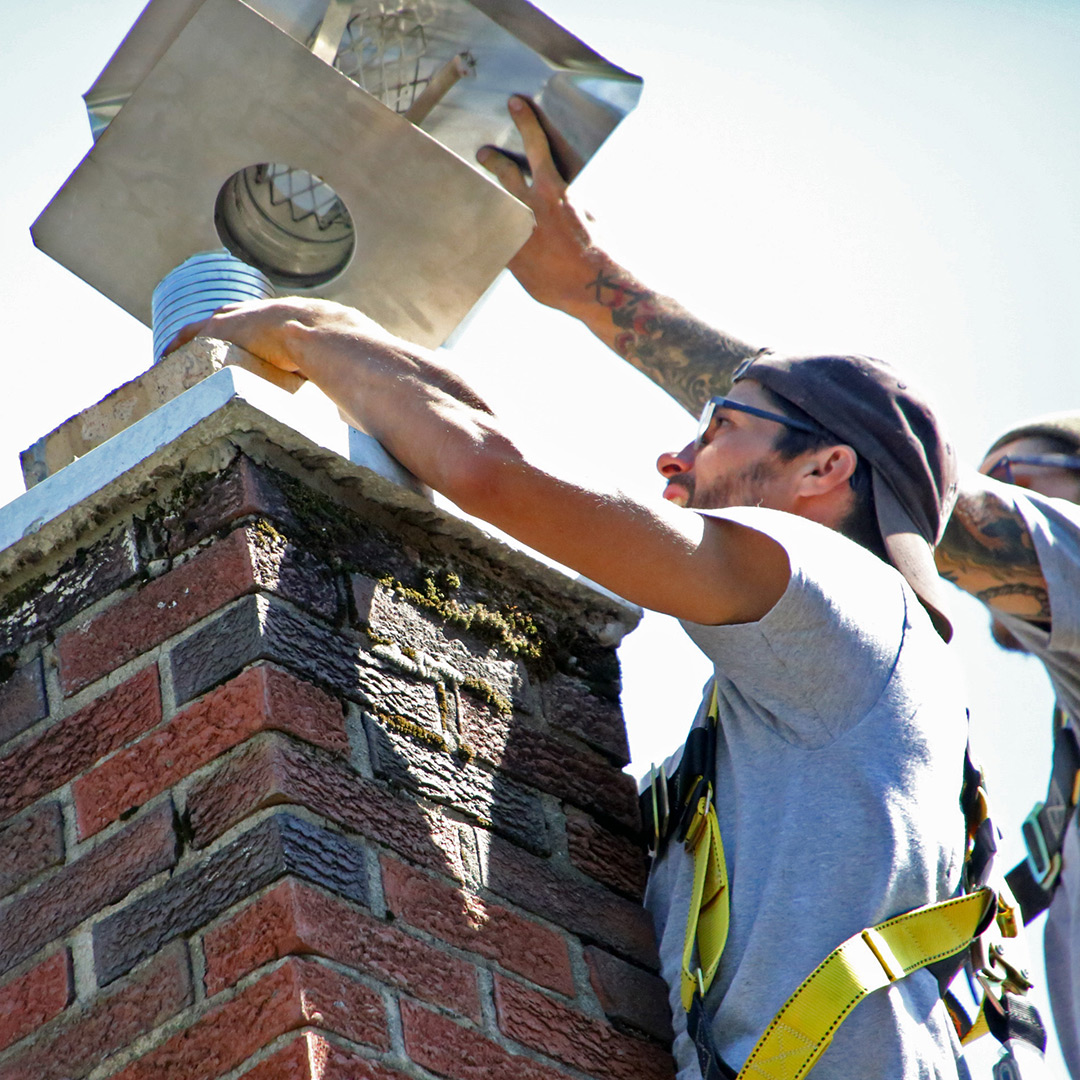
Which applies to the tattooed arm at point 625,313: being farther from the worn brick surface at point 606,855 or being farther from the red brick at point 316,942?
the red brick at point 316,942

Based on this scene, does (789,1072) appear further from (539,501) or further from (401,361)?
(401,361)

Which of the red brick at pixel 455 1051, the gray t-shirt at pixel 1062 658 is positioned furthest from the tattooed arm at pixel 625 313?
the red brick at pixel 455 1051

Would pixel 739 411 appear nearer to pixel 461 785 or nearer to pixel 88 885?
pixel 461 785

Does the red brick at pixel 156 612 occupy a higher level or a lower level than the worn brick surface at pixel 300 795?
higher

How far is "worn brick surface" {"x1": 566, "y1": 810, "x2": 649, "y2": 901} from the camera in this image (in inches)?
73.5

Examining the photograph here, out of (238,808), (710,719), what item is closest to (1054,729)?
(710,719)

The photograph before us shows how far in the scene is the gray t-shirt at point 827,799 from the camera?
1.64m

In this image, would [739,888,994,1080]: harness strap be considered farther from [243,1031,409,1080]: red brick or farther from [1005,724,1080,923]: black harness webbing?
[1005,724,1080,923]: black harness webbing

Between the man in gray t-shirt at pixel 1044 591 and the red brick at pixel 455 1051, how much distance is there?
2.10 meters

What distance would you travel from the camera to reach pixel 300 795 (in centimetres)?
152

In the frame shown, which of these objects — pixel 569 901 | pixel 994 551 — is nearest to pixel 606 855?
pixel 569 901

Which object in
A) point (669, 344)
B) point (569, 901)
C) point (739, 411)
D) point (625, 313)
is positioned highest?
point (625, 313)

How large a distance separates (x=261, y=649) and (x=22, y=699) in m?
0.38

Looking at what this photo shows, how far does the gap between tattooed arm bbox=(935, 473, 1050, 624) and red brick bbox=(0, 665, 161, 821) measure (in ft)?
7.10
